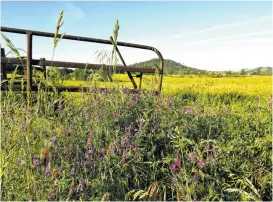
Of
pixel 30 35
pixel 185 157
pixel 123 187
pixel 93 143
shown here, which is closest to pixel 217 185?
pixel 185 157

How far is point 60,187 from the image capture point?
87.0 inches

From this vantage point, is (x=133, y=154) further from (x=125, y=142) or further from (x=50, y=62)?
(x=50, y=62)

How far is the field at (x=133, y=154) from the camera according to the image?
221 centimetres

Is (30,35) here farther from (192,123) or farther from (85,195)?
(85,195)

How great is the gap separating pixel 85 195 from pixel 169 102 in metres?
1.69

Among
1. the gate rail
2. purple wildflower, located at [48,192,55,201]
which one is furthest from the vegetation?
the gate rail

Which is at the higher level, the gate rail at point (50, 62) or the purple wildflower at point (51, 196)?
the gate rail at point (50, 62)

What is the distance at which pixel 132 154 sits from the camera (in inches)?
98.4

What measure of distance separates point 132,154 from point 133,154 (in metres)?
0.15

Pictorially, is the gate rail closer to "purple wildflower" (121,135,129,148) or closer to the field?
the field

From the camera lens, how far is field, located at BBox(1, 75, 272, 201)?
2.21m

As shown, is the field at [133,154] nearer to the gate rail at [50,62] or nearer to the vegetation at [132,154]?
the vegetation at [132,154]

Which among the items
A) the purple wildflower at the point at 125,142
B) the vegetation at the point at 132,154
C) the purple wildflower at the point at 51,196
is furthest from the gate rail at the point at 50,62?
the purple wildflower at the point at 51,196

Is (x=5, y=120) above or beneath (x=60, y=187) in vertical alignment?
above
